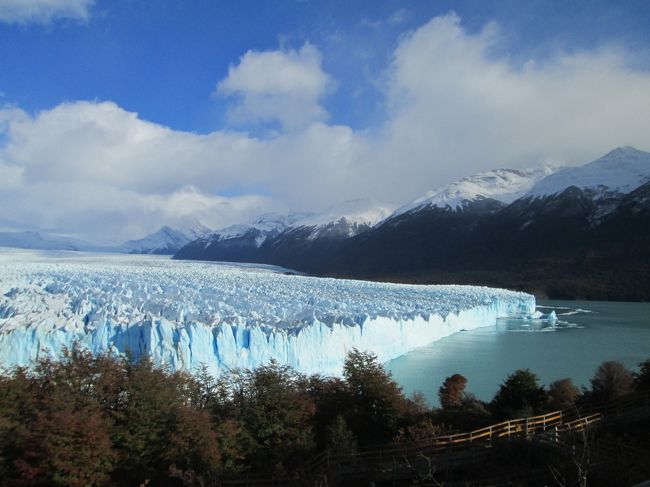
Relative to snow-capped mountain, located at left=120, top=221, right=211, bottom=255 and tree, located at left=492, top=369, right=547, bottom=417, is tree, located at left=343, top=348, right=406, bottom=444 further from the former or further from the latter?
snow-capped mountain, located at left=120, top=221, right=211, bottom=255

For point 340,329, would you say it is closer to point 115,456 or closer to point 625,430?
point 625,430

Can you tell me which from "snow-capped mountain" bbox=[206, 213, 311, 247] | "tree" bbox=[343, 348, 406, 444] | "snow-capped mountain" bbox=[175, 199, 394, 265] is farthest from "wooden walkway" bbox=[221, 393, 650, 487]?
"snow-capped mountain" bbox=[206, 213, 311, 247]

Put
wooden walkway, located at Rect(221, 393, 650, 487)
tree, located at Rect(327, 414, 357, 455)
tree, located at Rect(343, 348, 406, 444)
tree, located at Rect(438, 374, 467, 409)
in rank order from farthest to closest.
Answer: tree, located at Rect(438, 374, 467, 409) < tree, located at Rect(343, 348, 406, 444) < tree, located at Rect(327, 414, 357, 455) < wooden walkway, located at Rect(221, 393, 650, 487)

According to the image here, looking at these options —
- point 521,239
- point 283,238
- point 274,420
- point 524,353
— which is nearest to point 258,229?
point 283,238

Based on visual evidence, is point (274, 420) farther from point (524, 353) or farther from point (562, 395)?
point (524, 353)

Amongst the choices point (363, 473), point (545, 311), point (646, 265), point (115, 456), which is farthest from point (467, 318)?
point (646, 265)

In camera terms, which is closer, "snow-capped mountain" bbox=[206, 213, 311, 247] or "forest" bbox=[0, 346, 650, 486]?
"forest" bbox=[0, 346, 650, 486]
